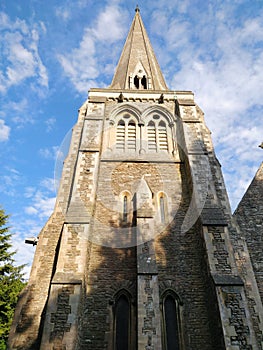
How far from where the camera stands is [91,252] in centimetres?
916

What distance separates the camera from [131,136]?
13.7 m

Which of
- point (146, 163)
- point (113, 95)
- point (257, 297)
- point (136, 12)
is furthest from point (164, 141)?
point (136, 12)

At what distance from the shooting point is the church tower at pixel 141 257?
7086mm

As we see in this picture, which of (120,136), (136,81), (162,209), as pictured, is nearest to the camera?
(162,209)

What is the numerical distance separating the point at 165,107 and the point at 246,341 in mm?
11262

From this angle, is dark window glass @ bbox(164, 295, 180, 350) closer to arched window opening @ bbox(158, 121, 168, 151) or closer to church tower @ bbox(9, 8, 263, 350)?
church tower @ bbox(9, 8, 263, 350)

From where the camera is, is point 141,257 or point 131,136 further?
point 131,136

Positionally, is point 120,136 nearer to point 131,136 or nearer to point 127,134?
point 127,134

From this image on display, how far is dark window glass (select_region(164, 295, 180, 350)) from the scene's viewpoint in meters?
7.40

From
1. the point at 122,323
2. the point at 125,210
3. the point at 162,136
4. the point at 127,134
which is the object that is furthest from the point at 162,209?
the point at 127,134

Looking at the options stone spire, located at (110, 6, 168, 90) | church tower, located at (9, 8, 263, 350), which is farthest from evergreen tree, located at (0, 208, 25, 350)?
stone spire, located at (110, 6, 168, 90)

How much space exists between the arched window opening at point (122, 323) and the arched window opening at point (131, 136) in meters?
6.96

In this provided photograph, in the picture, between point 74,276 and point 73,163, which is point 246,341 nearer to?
point 74,276

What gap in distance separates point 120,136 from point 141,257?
702 centimetres
